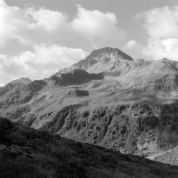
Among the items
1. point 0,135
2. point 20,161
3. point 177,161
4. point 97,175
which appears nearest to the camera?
point 20,161

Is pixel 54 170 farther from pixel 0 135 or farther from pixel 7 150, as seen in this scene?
pixel 0 135

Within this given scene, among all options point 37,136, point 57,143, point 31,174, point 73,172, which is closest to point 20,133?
point 37,136

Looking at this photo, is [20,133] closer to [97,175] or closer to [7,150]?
[7,150]

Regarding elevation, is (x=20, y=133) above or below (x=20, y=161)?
above

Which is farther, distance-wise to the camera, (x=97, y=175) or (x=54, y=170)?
(x=97, y=175)

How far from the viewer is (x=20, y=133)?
17141 millimetres

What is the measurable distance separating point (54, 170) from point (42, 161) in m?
0.94

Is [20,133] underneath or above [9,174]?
above

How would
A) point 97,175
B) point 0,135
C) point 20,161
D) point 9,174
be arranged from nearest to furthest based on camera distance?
point 9,174
point 20,161
point 97,175
point 0,135

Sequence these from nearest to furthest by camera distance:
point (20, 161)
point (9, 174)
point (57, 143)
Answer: point (9, 174) → point (20, 161) → point (57, 143)

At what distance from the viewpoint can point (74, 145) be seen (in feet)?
66.8

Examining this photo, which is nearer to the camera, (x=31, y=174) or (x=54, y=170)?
(x=31, y=174)

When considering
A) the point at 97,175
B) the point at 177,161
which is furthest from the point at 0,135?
the point at 177,161

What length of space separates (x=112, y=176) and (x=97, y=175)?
1.06 meters
